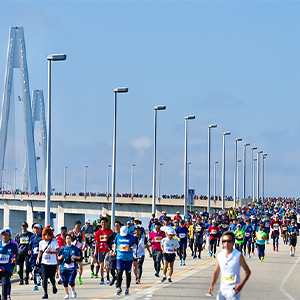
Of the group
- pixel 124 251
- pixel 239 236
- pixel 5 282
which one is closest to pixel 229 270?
pixel 5 282

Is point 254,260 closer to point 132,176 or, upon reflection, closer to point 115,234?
point 115,234

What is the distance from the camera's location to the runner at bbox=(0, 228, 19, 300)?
12.4 metres

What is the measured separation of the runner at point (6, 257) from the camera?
1245 cm

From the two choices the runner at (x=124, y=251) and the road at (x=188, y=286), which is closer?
the road at (x=188, y=286)

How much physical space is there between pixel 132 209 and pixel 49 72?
58174 millimetres

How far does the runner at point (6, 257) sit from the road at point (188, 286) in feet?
6.69

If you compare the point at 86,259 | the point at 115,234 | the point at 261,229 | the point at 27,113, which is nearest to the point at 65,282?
the point at 115,234

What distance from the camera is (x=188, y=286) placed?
1655cm

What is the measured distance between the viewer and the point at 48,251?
14.4m

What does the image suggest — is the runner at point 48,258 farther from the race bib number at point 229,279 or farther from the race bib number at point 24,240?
the race bib number at point 229,279

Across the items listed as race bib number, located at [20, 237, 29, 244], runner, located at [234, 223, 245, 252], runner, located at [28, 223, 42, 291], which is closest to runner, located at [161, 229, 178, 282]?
runner, located at [28, 223, 42, 291]

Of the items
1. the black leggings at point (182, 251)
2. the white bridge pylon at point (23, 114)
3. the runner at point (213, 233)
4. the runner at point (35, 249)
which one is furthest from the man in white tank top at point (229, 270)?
the white bridge pylon at point (23, 114)

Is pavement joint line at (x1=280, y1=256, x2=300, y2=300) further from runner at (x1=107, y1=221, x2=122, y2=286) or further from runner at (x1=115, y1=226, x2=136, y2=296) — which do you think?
runner at (x1=107, y1=221, x2=122, y2=286)

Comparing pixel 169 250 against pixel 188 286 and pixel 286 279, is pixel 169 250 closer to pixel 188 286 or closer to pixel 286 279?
pixel 188 286
